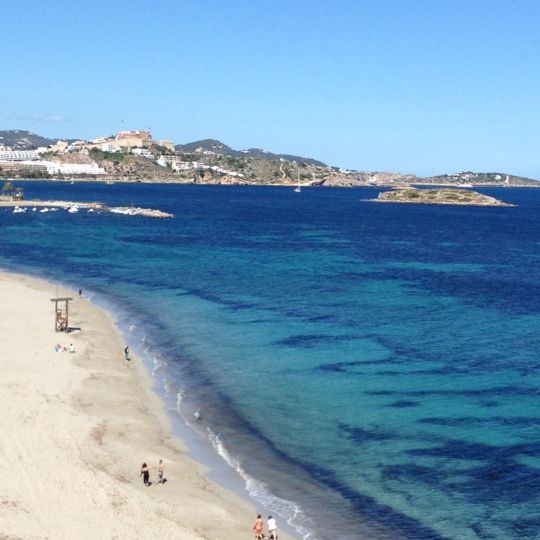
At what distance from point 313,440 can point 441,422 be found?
21.2 ft

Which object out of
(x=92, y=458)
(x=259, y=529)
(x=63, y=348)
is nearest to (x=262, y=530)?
(x=259, y=529)

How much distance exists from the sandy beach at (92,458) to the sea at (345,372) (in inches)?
59.7

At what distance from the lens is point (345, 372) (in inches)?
1654

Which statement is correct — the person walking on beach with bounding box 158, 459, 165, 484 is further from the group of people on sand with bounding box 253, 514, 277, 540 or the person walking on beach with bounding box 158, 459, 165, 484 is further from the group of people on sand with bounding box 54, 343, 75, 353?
the group of people on sand with bounding box 54, 343, 75, 353

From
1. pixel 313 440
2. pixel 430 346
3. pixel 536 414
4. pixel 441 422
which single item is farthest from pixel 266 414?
pixel 430 346

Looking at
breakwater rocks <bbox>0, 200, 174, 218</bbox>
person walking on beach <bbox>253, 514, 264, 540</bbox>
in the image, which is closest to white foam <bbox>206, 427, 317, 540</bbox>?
person walking on beach <bbox>253, 514, 264, 540</bbox>

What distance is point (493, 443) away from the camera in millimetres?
32375

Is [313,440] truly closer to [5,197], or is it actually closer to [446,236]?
[446,236]

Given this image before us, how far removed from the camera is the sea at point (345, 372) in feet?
89.4

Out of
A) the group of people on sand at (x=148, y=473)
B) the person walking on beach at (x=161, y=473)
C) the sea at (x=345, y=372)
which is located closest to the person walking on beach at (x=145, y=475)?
the group of people on sand at (x=148, y=473)

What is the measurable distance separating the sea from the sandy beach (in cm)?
152

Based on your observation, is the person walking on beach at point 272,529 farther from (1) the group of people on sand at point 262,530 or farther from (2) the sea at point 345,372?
(2) the sea at point 345,372

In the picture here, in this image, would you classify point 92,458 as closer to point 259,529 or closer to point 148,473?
point 148,473

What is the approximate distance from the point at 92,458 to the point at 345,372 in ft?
58.3
